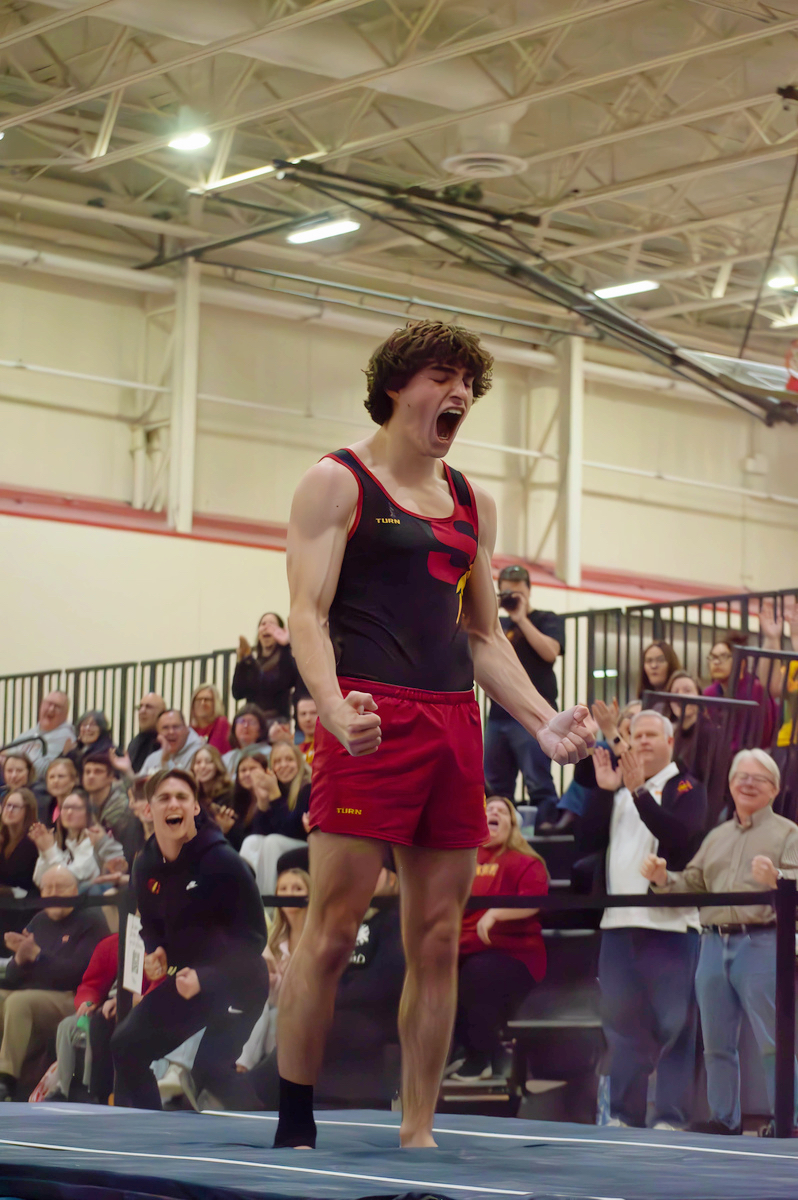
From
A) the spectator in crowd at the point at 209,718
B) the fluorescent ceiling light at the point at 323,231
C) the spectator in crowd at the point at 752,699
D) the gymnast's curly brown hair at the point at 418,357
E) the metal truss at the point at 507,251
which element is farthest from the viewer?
the fluorescent ceiling light at the point at 323,231

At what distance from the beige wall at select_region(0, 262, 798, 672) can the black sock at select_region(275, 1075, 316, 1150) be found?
36.7 ft

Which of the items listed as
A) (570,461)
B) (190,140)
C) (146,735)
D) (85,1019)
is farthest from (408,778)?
(570,461)

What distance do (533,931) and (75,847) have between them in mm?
3053

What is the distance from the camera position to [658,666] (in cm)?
750

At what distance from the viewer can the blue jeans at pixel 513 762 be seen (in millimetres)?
7984

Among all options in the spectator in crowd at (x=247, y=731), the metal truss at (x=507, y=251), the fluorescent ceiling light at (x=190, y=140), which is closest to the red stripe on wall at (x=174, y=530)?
the metal truss at (x=507, y=251)

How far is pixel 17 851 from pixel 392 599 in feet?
16.3

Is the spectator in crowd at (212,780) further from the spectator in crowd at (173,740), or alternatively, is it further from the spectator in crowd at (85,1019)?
the spectator in crowd at (173,740)

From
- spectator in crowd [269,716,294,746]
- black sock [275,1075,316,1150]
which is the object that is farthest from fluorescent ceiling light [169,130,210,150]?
black sock [275,1075,316,1150]

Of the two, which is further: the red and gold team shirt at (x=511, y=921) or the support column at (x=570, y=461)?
the support column at (x=570, y=461)

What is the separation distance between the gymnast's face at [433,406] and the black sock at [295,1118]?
1.26 m

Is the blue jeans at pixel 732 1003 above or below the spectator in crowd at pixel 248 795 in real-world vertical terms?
below

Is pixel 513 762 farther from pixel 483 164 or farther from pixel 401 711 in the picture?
pixel 483 164

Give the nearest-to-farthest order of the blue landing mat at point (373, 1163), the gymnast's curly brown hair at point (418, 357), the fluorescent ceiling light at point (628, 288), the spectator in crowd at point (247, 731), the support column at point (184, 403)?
the blue landing mat at point (373, 1163), the gymnast's curly brown hair at point (418, 357), the spectator in crowd at point (247, 731), the support column at point (184, 403), the fluorescent ceiling light at point (628, 288)
